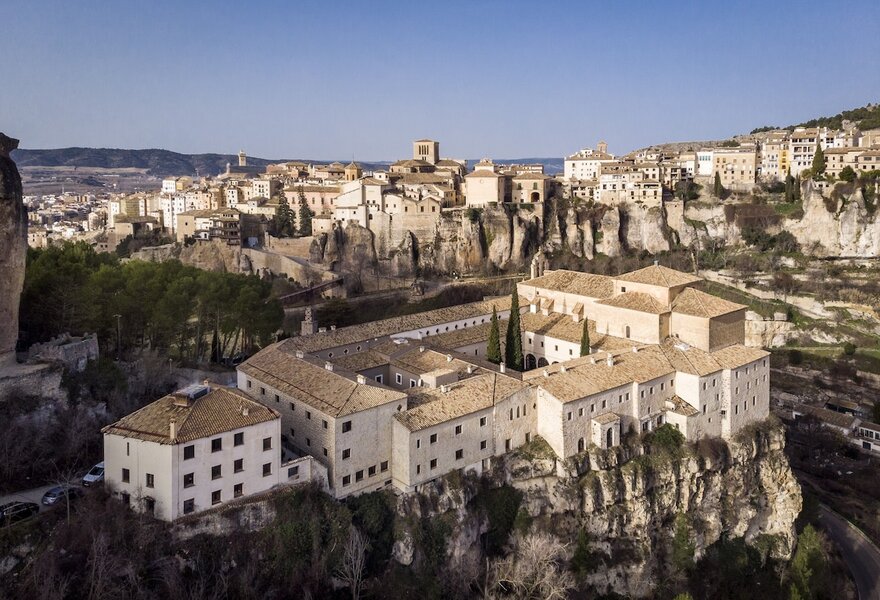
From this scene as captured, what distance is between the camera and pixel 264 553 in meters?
22.6

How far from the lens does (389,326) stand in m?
36.3

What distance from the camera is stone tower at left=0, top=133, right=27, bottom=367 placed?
26.6 m

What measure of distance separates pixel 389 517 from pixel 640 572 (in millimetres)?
11049

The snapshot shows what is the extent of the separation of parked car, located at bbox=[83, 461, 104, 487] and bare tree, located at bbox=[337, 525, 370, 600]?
26.7 feet

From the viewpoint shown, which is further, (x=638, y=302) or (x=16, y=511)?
(x=638, y=302)

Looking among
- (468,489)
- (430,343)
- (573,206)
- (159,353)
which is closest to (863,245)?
(573,206)

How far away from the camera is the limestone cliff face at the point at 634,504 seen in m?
26.6

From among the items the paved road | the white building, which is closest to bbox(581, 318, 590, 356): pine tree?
the paved road

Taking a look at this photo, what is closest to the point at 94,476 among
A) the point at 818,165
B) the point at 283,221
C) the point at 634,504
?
the point at 634,504

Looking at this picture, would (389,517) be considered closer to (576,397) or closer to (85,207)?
(576,397)

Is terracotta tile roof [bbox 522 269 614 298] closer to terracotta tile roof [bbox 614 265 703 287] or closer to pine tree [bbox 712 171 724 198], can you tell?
terracotta tile roof [bbox 614 265 703 287]

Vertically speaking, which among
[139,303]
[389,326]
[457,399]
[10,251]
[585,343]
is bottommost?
[457,399]

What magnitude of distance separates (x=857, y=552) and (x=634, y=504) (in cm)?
1352

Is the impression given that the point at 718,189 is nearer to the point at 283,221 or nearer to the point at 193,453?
the point at 283,221
